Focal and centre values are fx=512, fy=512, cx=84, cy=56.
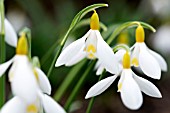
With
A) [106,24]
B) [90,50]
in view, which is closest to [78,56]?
[90,50]

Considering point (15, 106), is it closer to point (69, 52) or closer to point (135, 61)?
point (69, 52)

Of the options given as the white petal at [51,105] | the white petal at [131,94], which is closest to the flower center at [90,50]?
the white petal at [131,94]

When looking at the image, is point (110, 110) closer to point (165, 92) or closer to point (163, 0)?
point (165, 92)

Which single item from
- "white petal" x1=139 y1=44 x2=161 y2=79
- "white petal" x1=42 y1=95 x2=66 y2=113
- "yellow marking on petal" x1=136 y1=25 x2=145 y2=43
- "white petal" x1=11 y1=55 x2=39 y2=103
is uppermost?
"white petal" x1=11 y1=55 x2=39 y2=103

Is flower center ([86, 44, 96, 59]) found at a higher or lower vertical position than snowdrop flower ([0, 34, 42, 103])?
lower

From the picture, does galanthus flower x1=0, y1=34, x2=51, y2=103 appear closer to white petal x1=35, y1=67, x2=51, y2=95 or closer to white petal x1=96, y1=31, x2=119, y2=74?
white petal x1=35, y1=67, x2=51, y2=95

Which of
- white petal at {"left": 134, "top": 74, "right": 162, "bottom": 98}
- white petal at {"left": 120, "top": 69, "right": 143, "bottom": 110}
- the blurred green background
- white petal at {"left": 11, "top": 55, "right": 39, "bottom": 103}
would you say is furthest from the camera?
the blurred green background

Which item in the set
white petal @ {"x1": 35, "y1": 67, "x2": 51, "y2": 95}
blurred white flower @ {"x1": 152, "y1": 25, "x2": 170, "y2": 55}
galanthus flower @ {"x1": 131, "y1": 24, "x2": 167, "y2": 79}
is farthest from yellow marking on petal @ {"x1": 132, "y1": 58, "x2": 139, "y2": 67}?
blurred white flower @ {"x1": 152, "y1": 25, "x2": 170, "y2": 55}
